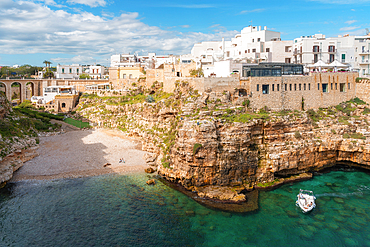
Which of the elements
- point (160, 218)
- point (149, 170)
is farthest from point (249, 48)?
point (160, 218)

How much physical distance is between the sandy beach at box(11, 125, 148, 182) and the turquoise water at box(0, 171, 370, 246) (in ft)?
9.55

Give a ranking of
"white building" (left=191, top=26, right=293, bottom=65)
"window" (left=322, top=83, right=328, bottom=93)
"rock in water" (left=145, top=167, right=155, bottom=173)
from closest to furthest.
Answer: "rock in water" (left=145, top=167, right=155, bottom=173) < "window" (left=322, top=83, right=328, bottom=93) < "white building" (left=191, top=26, right=293, bottom=65)

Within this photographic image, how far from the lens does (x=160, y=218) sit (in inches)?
898

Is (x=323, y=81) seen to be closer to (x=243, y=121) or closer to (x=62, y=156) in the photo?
(x=243, y=121)

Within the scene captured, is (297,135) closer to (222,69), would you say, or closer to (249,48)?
(222,69)

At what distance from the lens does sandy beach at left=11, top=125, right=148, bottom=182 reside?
31812mm

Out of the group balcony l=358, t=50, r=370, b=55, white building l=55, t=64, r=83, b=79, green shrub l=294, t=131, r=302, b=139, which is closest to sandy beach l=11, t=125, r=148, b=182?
green shrub l=294, t=131, r=302, b=139

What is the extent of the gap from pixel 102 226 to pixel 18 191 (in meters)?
12.2

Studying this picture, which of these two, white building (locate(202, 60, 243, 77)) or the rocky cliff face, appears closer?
the rocky cliff face

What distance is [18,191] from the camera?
27.2 m

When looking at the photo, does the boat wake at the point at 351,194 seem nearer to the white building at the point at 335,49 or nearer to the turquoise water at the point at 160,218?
the turquoise water at the point at 160,218

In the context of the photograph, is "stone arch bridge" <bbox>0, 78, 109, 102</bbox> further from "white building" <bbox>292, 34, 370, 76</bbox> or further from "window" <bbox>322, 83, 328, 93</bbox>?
"window" <bbox>322, 83, 328, 93</bbox>

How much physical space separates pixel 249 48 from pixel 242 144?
31168 mm

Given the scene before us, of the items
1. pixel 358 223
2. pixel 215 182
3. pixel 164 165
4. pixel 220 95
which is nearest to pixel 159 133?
pixel 164 165
